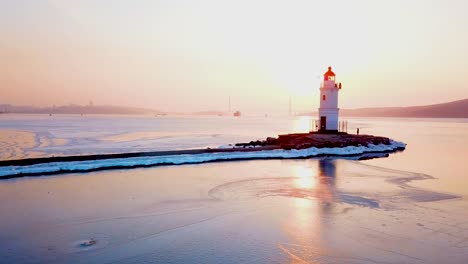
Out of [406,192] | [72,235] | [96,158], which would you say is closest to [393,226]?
[406,192]

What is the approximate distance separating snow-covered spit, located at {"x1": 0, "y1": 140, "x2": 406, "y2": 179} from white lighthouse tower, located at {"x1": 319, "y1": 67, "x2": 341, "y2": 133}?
13.7ft

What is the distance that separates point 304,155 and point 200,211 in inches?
626

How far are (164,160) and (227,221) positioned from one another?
38.2 ft

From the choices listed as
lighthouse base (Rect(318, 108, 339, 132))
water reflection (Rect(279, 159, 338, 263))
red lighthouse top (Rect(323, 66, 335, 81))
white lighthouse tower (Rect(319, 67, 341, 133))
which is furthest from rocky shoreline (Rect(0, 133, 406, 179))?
water reflection (Rect(279, 159, 338, 263))

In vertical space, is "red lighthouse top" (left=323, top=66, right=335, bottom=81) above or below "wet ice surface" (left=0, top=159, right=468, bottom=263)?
above

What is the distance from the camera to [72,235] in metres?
7.90

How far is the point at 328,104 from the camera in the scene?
32000mm

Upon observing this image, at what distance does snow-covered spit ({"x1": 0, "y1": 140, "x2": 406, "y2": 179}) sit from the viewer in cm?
1588

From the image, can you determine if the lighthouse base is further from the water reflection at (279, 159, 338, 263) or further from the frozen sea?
the frozen sea

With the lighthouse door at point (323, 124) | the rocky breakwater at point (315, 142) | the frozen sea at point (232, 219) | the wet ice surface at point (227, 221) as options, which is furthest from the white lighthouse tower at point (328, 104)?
the wet ice surface at point (227, 221)

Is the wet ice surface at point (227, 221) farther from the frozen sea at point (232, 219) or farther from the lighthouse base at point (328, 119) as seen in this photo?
the lighthouse base at point (328, 119)

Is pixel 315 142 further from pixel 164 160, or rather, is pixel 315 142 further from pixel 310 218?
pixel 310 218

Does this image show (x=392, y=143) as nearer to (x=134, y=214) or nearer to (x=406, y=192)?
(x=406, y=192)

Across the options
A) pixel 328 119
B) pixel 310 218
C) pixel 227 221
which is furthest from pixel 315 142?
pixel 227 221
